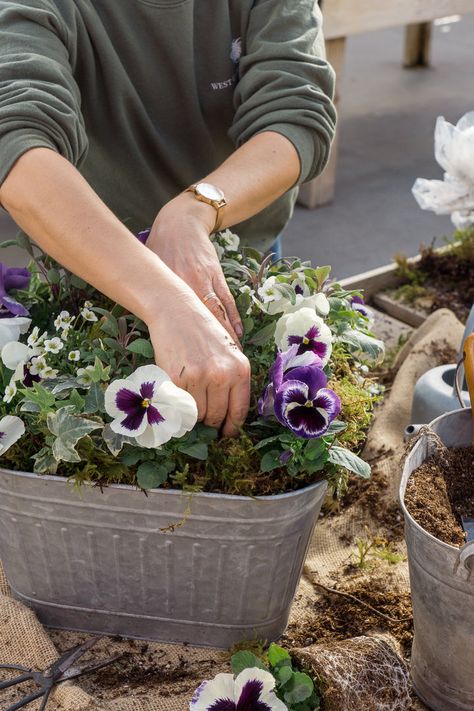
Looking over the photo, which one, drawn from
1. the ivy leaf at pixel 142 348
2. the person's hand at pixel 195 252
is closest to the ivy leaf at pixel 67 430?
the ivy leaf at pixel 142 348

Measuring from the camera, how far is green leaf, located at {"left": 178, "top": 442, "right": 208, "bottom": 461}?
96cm

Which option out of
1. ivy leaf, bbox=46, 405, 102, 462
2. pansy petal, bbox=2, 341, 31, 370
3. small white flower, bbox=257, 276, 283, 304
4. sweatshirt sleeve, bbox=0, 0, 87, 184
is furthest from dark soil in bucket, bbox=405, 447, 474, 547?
sweatshirt sleeve, bbox=0, 0, 87, 184

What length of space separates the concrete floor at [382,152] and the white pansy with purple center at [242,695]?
2079 millimetres

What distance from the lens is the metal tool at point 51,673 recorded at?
3.16 feet

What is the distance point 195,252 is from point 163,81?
36 centimetres

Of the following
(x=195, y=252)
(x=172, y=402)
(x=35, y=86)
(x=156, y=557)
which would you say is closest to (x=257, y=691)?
(x=156, y=557)

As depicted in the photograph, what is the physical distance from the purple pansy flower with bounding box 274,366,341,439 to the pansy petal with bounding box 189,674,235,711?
267mm

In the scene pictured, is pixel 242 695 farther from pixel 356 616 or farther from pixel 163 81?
pixel 163 81

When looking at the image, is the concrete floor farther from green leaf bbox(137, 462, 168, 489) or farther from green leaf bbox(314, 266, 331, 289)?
green leaf bbox(137, 462, 168, 489)

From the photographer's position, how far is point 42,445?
1.01 meters

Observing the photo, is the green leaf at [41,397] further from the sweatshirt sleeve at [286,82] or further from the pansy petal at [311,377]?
the sweatshirt sleeve at [286,82]

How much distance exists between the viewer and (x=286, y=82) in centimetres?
125

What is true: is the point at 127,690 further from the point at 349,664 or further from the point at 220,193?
the point at 220,193

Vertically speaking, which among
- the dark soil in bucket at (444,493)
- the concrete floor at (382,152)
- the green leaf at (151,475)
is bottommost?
the concrete floor at (382,152)
